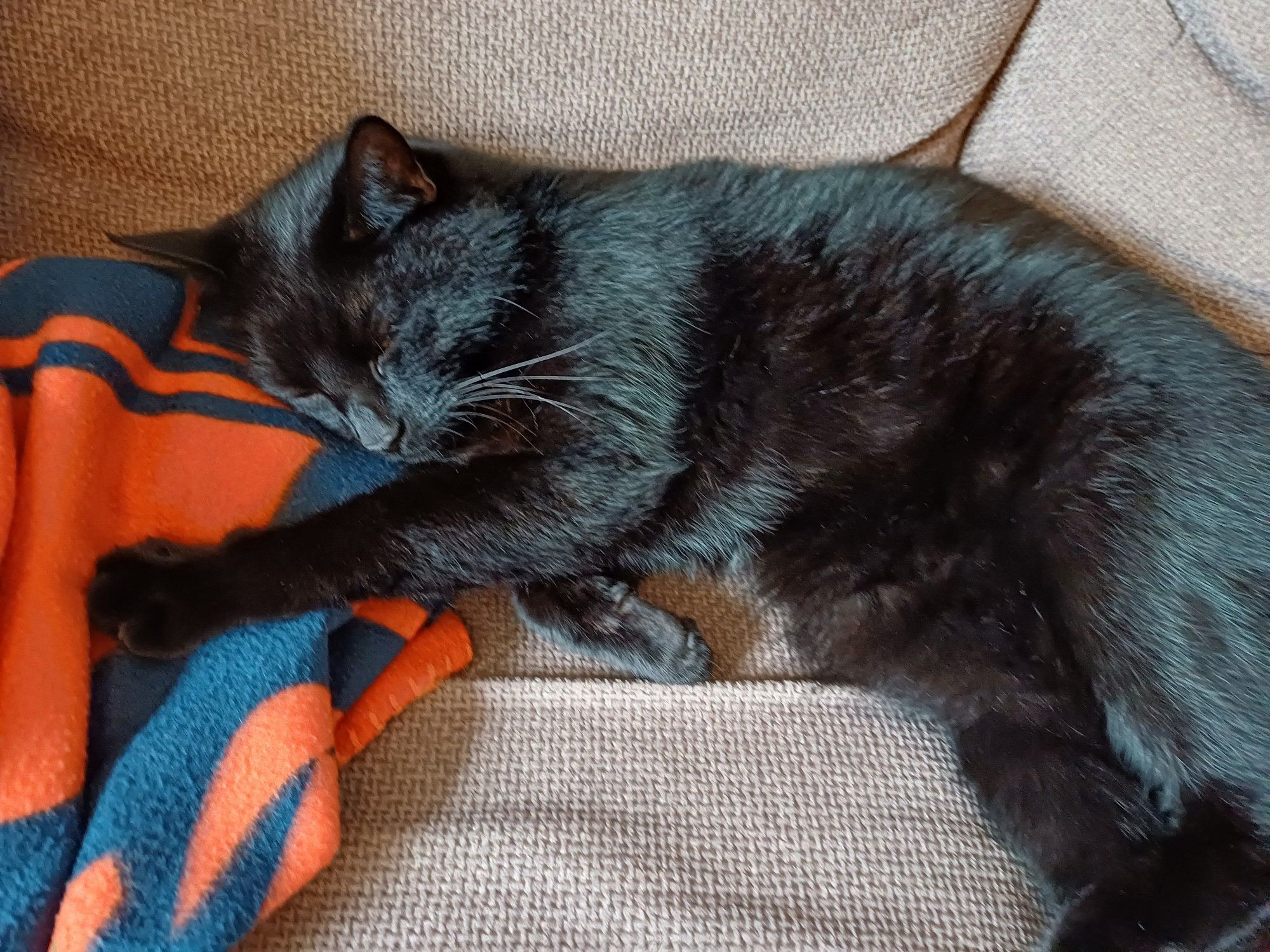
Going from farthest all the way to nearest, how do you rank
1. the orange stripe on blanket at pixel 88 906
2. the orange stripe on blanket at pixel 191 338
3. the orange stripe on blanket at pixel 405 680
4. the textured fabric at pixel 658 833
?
the orange stripe on blanket at pixel 191 338
the orange stripe on blanket at pixel 405 680
the textured fabric at pixel 658 833
the orange stripe on blanket at pixel 88 906

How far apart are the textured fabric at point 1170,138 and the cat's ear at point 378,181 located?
2.92ft

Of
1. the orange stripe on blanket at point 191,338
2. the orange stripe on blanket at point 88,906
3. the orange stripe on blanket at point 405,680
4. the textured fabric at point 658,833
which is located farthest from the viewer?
the orange stripe on blanket at point 191,338

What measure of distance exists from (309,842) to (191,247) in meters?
0.67

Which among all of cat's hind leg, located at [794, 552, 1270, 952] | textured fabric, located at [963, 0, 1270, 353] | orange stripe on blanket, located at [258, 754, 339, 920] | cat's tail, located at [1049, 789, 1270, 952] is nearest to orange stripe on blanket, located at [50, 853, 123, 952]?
orange stripe on blanket, located at [258, 754, 339, 920]

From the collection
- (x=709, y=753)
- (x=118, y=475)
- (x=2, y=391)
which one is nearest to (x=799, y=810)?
(x=709, y=753)

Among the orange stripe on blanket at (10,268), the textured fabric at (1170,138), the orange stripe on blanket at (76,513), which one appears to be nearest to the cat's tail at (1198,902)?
the textured fabric at (1170,138)

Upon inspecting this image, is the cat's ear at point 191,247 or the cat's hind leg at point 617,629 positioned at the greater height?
the cat's ear at point 191,247

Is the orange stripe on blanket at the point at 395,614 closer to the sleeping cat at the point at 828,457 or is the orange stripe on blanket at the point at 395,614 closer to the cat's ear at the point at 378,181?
the sleeping cat at the point at 828,457

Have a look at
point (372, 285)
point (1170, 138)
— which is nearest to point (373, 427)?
point (372, 285)

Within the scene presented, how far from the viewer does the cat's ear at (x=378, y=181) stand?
889 millimetres

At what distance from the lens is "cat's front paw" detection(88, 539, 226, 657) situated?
900 millimetres

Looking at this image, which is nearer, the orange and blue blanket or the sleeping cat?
the orange and blue blanket

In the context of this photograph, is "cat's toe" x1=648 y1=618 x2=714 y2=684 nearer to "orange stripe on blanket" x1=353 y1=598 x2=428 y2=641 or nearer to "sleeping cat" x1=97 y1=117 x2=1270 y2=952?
"sleeping cat" x1=97 y1=117 x2=1270 y2=952

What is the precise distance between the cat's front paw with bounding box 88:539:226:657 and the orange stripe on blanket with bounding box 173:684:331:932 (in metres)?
0.13
